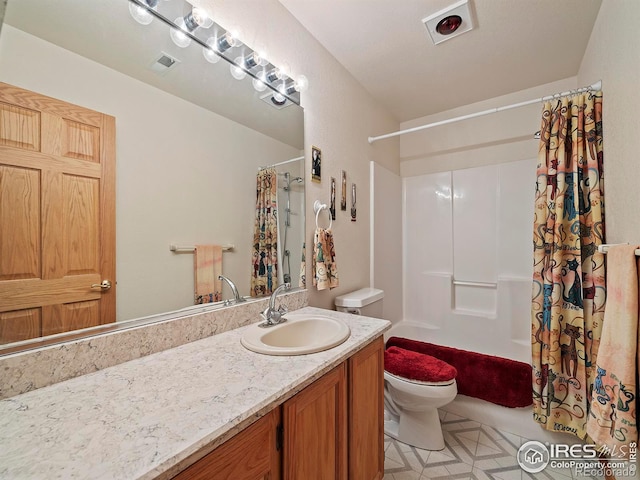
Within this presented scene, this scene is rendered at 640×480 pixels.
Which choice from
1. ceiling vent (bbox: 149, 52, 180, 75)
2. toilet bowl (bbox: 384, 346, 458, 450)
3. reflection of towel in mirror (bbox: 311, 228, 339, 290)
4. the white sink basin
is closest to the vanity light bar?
ceiling vent (bbox: 149, 52, 180, 75)

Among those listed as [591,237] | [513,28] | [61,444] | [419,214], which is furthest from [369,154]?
[61,444]

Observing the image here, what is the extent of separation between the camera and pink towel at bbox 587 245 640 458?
877 millimetres

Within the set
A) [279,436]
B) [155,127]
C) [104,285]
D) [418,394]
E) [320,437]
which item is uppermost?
[155,127]

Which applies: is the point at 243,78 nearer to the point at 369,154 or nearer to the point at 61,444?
the point at 369,154

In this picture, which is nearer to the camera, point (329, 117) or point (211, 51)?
point (211, 51)

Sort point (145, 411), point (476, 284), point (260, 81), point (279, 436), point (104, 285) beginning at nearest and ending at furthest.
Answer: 1. point (145, 411)
2. point (279, 436)
3. point (104, 285)
4. point (260, 81)
5. point (476, 284)

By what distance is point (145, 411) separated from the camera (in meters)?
0.60

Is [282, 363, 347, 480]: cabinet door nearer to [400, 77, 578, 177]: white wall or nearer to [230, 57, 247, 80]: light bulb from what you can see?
[230, 57, 247, 80]: light bulb

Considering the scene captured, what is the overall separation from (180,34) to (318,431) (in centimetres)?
152

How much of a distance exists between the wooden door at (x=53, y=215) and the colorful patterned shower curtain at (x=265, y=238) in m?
0.58

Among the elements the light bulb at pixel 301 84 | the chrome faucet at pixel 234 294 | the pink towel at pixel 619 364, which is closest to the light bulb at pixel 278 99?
the light bulb at pixel 301 84

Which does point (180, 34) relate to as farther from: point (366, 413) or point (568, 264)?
point (568, 264)

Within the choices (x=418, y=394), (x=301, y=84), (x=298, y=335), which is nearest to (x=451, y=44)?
(x=301, y=84)

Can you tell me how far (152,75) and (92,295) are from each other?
776 millimetres
